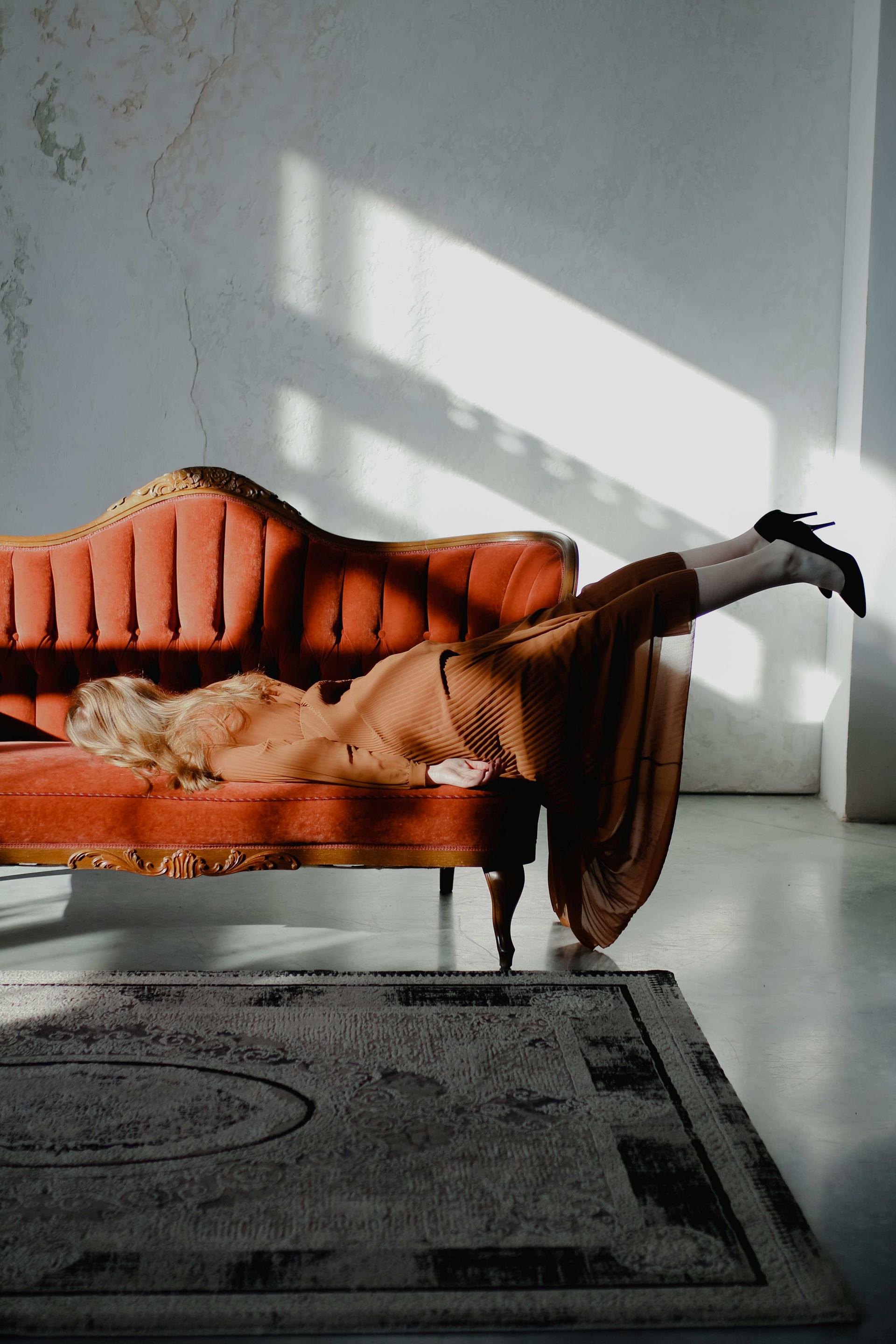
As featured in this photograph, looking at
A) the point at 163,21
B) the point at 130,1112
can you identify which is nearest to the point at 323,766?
the point at 130,1112

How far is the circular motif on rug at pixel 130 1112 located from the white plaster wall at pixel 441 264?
2.38m

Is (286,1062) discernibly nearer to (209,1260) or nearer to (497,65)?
(209,1260)

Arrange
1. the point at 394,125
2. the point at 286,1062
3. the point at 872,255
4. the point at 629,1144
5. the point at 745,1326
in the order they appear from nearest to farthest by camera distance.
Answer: the point at 745,1326 → the point at 629,1144 → the point at 286,1062 → the point at 872,255 → the point at 394,125

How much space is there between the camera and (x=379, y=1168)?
134 cm

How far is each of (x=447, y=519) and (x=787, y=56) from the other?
6.16 ft

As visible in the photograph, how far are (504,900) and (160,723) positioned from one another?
32.7 inches

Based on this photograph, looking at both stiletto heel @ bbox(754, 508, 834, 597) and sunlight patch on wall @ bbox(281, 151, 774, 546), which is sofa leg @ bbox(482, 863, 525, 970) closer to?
stiletto heel @ bbox(754, 508, 834, 597)

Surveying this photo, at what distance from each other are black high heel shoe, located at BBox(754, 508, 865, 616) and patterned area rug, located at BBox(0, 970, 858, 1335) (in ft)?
3.08

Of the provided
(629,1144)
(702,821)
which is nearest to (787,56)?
(702,821)

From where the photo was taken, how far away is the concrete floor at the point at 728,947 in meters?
1.38

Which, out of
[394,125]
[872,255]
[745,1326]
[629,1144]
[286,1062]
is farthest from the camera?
[394,125]

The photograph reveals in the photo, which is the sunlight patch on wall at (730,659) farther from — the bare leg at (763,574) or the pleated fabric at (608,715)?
the pleated fabric at (608,715)

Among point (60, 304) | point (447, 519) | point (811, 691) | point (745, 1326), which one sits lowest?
point (745, 1326)

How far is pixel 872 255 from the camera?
10.8 ft
